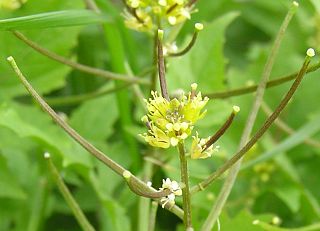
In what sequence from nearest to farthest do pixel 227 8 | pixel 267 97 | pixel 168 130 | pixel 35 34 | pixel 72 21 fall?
pixel 168 130 → pixel 72 21 → pixel 35 34 → pixel 267 97 → pixel 227 8

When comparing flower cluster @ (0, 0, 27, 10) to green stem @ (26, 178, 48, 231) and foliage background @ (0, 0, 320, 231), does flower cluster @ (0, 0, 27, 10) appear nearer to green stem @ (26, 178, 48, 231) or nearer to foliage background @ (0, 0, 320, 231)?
foliage background @ (0, 0, 320, 231)

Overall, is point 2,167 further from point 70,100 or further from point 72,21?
point 72,21

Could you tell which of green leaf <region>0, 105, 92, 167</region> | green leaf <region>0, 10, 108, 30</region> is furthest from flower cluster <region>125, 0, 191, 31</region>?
green leaf <region>0, 105, 92, 167</region>

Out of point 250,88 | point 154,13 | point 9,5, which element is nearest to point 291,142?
point 250,88

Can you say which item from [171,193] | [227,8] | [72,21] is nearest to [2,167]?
[72,21]

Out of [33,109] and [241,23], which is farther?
[241,23]

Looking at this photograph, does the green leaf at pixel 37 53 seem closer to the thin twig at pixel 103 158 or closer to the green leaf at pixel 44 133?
the green leaf at pixel 44 133

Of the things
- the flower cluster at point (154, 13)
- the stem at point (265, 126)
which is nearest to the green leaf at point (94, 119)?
the flower cluster at point (154, 13)
